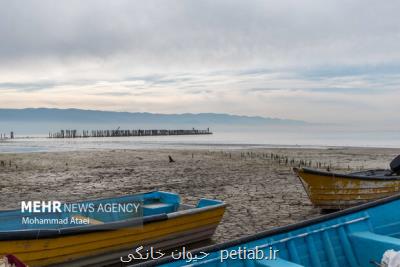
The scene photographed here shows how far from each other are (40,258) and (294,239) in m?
4.83

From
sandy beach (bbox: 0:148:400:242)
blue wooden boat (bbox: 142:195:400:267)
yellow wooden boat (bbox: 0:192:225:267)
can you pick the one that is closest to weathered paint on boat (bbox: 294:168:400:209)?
sandy beach (bbox: 0:148:400:242)

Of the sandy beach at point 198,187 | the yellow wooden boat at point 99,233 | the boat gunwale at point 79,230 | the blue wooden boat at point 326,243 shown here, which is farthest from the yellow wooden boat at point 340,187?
the blue wooden boat at point 326,243

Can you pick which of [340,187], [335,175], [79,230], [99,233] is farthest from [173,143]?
[79,230]

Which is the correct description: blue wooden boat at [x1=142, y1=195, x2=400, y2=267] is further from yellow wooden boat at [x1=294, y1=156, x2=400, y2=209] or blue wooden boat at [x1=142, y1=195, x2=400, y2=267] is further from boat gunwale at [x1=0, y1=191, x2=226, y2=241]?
yellow wooden boat at [x1=294, y1=156, x2=400, y2=209]

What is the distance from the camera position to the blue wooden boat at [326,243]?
568 centimetres

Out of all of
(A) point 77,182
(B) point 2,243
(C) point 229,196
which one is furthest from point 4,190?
(B) point 2,243

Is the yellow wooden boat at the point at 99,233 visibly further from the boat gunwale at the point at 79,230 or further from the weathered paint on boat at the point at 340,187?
the weathered paint on boat at the point at 340,187

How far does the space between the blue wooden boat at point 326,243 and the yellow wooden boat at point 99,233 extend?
12.1ft

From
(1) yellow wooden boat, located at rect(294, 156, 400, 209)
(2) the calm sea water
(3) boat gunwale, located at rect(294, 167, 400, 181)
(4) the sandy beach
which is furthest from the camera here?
(2) the calm sea water

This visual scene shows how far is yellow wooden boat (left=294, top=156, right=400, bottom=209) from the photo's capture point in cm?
1320

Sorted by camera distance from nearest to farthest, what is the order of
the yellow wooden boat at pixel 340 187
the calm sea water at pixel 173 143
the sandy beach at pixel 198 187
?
1. the yellow wooden boat at pixel 340 187
2. the sandy beach at pixel 198 187
3. the calm sea water at pixel 173 143

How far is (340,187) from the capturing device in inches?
528

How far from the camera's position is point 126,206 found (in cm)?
1057

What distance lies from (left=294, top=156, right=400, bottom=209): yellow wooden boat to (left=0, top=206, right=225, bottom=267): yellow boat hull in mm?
4166
